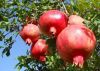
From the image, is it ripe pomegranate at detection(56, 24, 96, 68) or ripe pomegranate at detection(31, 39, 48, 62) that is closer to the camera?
ripe pomegranate at detection(56, 24, 96, 68)

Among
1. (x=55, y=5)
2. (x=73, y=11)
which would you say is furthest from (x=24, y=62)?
(x=73, y=11)

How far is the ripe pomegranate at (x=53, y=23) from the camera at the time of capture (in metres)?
1.43

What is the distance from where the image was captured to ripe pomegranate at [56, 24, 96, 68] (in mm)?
1271

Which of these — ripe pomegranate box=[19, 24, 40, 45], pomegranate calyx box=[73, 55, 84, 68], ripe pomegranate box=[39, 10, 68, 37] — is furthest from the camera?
ripe pomegranate box=[19, 24, 40, 45]

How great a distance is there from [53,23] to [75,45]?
0.21 m

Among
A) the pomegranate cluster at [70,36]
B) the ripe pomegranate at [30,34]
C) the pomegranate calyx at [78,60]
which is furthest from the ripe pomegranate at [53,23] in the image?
the ripe pomegranate at [30,34]

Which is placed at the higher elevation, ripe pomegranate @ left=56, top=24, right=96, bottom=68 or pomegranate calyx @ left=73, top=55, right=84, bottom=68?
ripe pomegranate @ left=56, top=24, right=96, bottom=68

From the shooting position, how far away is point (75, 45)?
1279mm

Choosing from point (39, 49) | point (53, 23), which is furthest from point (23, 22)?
point (53, 23)

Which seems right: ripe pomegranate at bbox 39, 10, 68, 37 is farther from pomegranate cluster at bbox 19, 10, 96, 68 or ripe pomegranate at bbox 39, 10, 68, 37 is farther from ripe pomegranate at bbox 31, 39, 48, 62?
ripe pomegranate at bbox 31, 39, 48, 62

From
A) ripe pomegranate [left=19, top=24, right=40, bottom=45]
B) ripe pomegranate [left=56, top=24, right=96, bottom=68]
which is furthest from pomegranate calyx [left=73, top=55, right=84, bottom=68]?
ripe pomegranate [left=19, top=24, right=40, bottom=45]

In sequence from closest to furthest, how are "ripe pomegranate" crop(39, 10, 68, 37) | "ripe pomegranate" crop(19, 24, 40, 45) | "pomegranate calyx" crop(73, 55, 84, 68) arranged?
"pomegranate calyx" crop(73, 55, 84, 68) → "ripe pomegranate" crop(39, 10, 68, 37) → "ripe pomegranate" crop(19, 24, 40, 45)

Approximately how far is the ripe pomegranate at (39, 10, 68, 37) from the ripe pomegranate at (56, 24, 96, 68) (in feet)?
0.30

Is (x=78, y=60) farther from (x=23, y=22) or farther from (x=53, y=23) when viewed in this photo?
(x=23, y=22)
